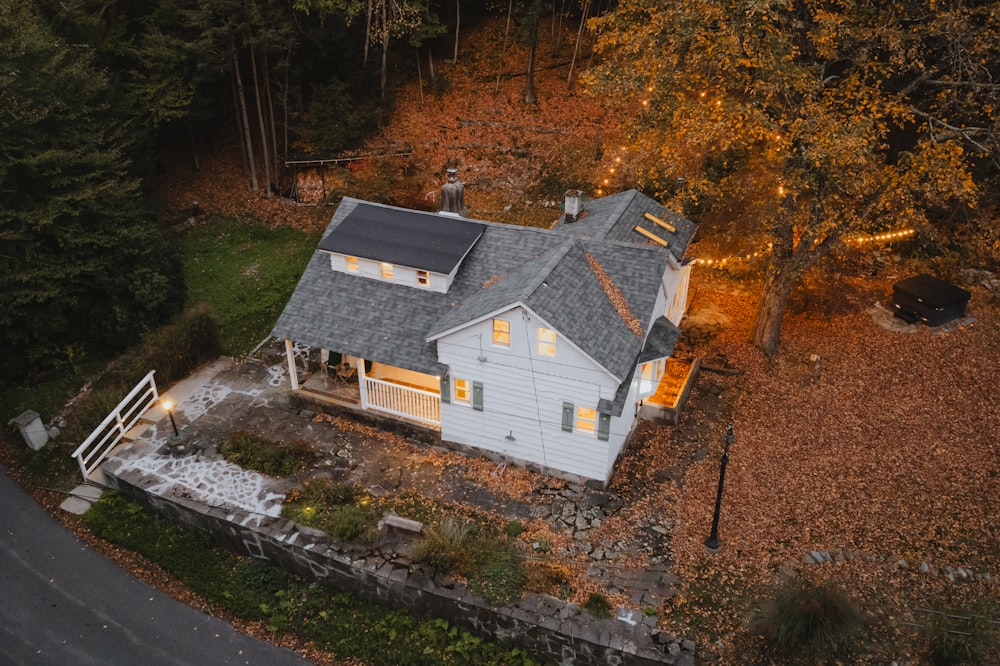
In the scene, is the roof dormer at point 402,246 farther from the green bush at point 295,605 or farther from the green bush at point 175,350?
the green bush at point 295,605

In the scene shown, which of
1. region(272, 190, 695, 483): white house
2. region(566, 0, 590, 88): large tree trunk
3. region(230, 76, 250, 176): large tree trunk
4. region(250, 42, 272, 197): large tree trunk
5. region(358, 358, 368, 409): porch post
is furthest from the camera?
region(566, 0, 590, 88): large tree trunk

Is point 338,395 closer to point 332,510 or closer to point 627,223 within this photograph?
point 332,510

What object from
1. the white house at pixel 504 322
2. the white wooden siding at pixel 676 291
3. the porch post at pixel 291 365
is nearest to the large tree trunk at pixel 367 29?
the white house at pixel 504 322

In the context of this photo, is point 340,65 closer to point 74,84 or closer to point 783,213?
point 74,84

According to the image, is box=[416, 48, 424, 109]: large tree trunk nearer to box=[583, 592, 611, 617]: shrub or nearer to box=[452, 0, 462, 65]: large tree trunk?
box=[452, 0, 462, 65]: large tree trunk

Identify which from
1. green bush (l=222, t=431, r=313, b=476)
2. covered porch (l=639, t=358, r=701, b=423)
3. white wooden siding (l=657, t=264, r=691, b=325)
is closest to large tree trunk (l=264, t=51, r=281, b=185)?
green bush (l=222, t=431, r=313, b=476)

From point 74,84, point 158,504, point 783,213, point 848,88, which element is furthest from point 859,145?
point 74,84
